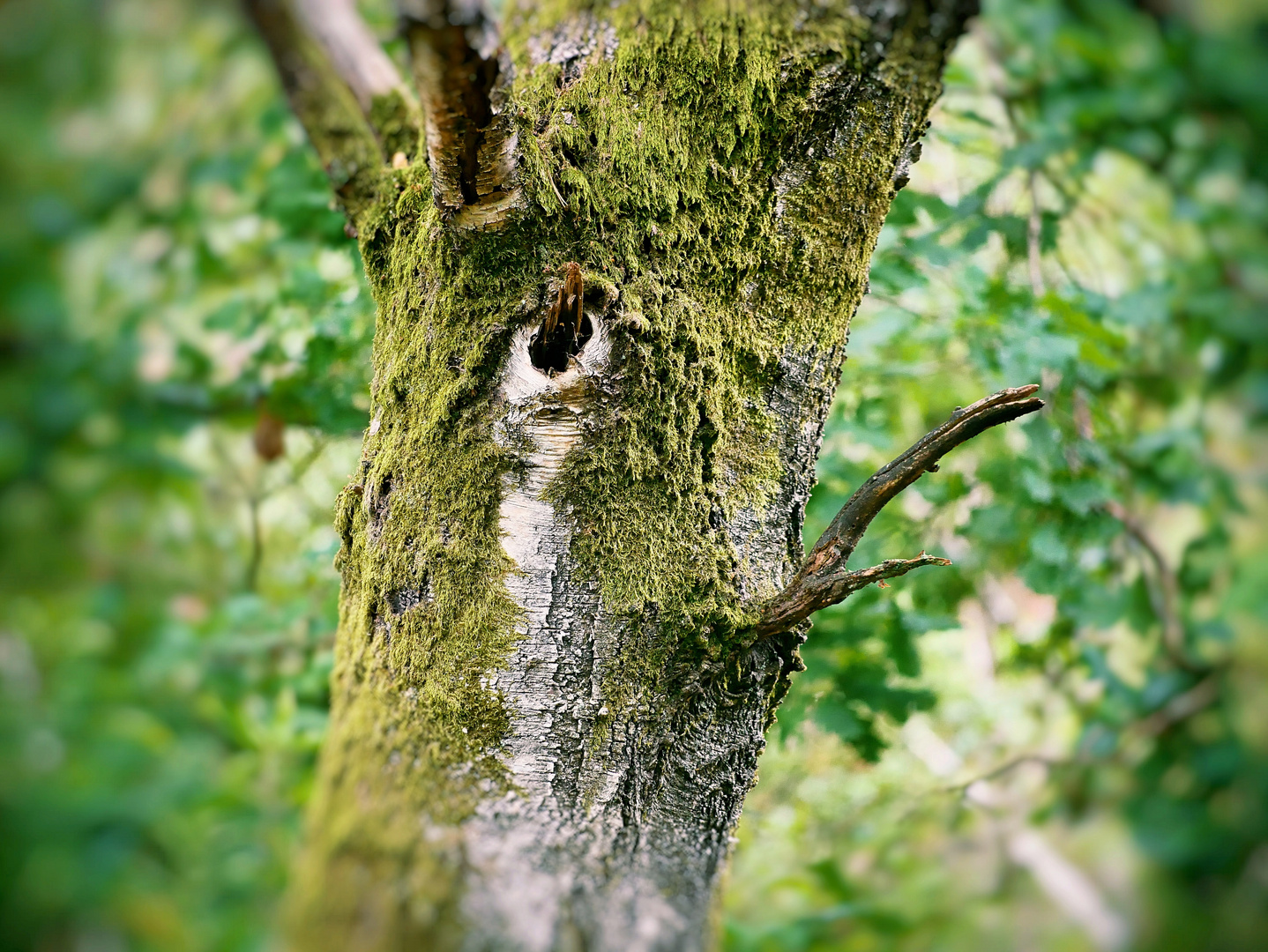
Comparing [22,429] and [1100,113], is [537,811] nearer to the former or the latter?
[1100,113]

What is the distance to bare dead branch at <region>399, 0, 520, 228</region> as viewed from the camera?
2.05 feet

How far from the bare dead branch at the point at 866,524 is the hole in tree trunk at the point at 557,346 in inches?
12.1

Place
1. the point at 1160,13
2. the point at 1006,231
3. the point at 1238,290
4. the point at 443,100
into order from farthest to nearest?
the point at 1238,290, the point at 1160,13, the point at 1006,231, the point at 443,100

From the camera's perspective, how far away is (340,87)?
94 cm

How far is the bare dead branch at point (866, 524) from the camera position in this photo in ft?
2.68

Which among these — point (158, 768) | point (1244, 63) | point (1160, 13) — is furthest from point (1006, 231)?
point (158, 768)

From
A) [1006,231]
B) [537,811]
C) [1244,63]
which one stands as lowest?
[537,811]

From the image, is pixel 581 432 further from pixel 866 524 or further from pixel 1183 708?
pixel 1183 708

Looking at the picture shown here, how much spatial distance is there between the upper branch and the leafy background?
3.09 feet

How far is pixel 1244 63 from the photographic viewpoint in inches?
100

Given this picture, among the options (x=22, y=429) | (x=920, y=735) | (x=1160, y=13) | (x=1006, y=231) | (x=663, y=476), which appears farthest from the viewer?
(x=920, y=735)

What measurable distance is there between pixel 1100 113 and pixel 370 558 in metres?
2.17

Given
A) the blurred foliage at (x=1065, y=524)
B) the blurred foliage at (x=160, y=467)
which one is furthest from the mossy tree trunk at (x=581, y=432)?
the blurred foliage at (x=160, y=467)

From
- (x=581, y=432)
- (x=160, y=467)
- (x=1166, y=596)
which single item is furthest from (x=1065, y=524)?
(x=160, y=467)
